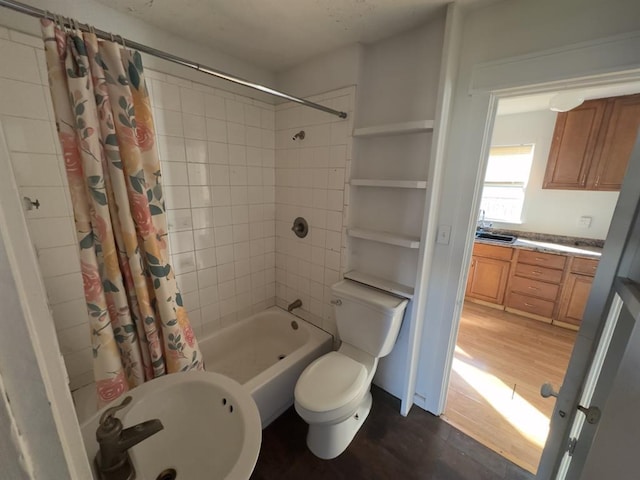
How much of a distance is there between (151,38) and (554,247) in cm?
383

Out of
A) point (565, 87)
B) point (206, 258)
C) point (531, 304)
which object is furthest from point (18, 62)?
point (531, 304)

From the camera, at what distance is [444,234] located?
1.43 meters

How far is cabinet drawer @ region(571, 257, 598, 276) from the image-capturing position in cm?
241

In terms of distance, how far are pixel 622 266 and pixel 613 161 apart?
2.41 metres

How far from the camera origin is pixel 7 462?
0.23m

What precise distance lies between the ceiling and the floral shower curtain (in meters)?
0.57

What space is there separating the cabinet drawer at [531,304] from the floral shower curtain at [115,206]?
3.33 meters

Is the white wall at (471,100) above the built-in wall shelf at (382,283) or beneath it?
above

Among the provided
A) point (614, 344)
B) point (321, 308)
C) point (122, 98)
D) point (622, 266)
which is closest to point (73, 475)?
point (122, 98)

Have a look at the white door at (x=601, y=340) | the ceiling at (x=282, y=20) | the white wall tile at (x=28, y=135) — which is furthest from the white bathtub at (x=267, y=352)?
the ceiling at (x=282, y=20)

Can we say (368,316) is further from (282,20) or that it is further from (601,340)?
(282,20)

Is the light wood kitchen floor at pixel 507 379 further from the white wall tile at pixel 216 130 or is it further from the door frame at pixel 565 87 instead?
the white wall tile at pixel 216 130

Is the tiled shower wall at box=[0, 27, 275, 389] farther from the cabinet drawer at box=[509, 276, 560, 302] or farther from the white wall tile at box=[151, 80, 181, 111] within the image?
the cabinet drawer at box=[509, 276, 560, 302]

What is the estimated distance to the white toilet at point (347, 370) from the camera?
129 cm
